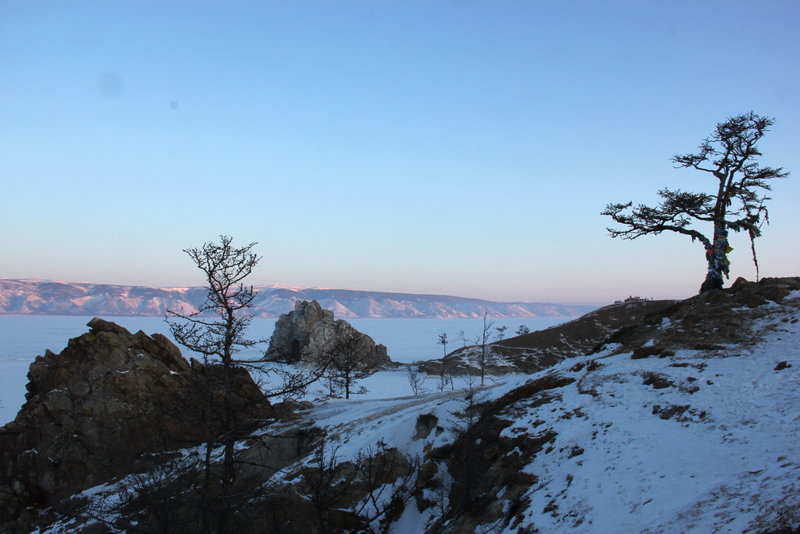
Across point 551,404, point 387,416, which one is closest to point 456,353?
point 387,416

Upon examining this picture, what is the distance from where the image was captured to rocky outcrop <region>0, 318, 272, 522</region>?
82.0ft

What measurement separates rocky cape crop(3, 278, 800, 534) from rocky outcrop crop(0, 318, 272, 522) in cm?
110

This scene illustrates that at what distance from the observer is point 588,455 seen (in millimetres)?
12602

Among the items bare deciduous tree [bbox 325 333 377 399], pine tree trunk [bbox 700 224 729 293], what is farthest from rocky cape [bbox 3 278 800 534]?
bare deciduous tree [bbox 325 333 377 399]

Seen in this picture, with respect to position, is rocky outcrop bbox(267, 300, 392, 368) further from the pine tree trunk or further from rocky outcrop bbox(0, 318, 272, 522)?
the pine tree trunk

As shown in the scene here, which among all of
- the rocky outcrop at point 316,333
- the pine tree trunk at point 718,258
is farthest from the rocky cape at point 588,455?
the rocky outcrop at point 316,333

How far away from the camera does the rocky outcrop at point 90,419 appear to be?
2498cm

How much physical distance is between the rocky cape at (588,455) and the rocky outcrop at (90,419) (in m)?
1.10

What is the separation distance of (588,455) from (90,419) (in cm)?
2707

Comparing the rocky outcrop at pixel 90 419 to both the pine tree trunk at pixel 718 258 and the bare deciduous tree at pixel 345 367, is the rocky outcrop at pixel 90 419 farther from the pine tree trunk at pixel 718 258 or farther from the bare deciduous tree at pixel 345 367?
the pine tree trunk at pixel 718 258

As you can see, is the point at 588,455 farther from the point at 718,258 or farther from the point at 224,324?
the point at 718,258

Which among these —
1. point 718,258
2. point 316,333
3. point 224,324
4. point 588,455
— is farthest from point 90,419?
point 316,333

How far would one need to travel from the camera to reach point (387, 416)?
24.4 meters

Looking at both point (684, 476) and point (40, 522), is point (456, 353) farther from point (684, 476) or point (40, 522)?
point (684, 476)
